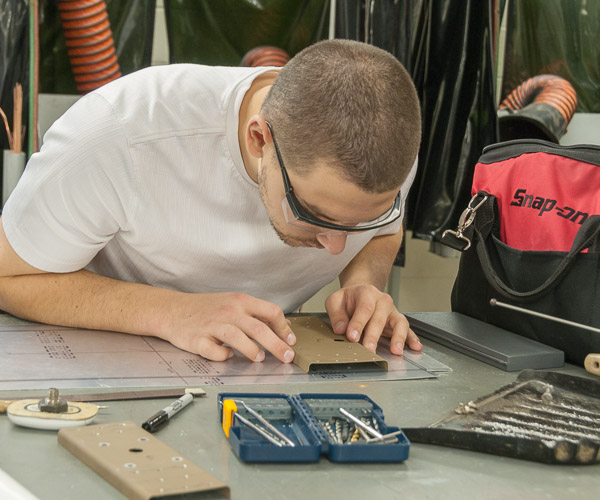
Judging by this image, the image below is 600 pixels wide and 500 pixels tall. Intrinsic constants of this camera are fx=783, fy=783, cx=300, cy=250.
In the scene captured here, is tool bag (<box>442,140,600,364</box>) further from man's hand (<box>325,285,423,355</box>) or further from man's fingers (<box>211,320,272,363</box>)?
man's fingers (<box>211,320,272,363</box>)

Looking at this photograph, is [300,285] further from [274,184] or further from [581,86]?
[581,86]

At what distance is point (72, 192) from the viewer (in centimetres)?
135

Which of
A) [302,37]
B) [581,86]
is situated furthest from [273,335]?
[581,86]

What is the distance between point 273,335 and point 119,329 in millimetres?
302

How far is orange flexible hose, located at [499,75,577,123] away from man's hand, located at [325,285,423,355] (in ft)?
5.75

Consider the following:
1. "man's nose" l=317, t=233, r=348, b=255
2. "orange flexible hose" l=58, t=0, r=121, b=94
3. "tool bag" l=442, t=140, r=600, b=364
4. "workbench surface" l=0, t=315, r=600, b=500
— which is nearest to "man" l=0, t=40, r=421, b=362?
"man's nose" l=317, t=233, r=348, b=255

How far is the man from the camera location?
3.84ft

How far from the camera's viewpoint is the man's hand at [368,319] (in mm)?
1383

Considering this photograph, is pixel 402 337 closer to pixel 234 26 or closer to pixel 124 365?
pixel 124 365

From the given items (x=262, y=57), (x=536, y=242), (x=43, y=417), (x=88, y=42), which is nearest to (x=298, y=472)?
(x=43, y=417)

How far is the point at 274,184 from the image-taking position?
1.30m

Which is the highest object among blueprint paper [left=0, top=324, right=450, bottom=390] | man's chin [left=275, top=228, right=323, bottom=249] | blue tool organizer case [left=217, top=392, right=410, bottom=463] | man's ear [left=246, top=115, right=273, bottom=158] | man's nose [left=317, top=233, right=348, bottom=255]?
man's ear [left=246, top=115, right=273, bottom=158]

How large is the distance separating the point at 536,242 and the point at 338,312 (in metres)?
0.38

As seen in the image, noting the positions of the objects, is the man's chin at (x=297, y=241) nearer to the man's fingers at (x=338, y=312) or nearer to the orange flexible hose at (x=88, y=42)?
the man's fingers at (x=338, y=312)
